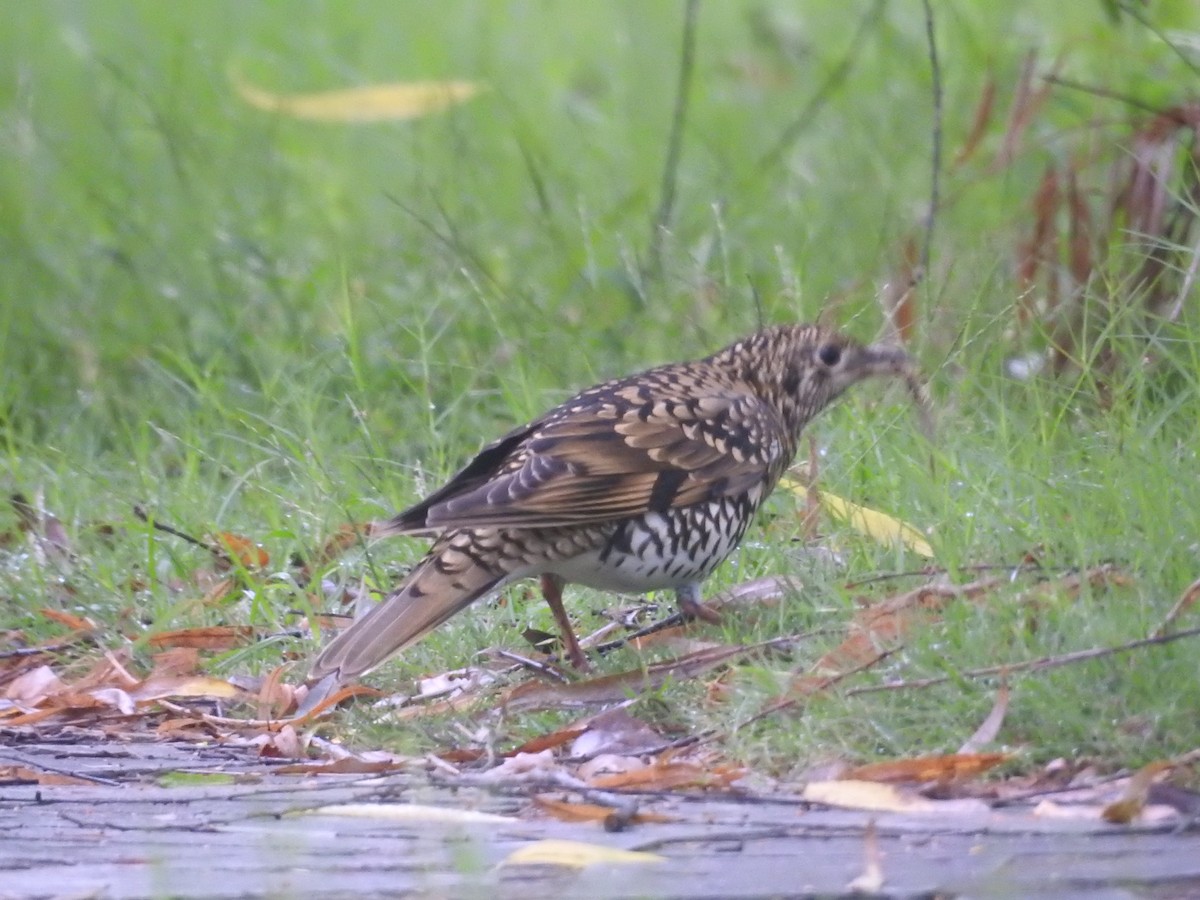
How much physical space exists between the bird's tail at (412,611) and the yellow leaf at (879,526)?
1.01m

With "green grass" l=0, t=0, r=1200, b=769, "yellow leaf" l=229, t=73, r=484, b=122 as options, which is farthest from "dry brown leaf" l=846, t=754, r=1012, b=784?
"yellow leaf" l=229, t=73, r=484, b=122

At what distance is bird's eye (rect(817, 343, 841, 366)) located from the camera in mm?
6059

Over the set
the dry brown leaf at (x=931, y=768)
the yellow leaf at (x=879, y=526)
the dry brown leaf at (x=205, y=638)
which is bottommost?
the dry brown leaf at (x=205, y=638)

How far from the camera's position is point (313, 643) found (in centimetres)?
550

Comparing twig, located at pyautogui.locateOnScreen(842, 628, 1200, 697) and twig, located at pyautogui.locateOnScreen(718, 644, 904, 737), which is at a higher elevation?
twig, located at pyautogui.locateOnScreen(842, 628, 1200, 697)

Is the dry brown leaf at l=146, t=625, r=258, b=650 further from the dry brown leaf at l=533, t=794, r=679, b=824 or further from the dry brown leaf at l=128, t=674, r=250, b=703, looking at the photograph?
the dry brown leaf at l=533, t=794, r=679, b=824

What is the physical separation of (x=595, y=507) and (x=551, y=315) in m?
2.94

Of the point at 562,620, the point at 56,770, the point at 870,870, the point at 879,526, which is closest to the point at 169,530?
the point at 562,620

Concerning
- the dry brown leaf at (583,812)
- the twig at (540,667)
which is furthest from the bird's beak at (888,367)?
the dry brown leaf at (583,812)

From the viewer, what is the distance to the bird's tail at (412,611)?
477 cm

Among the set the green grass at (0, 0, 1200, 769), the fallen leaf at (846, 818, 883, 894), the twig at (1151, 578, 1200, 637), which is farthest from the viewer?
the green grass at (0, 0, 1200, 769)

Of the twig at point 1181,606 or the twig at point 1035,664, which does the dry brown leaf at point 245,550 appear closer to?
the twig at point 1035,664

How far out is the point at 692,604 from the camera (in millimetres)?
5285

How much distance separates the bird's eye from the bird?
0.90 feet
